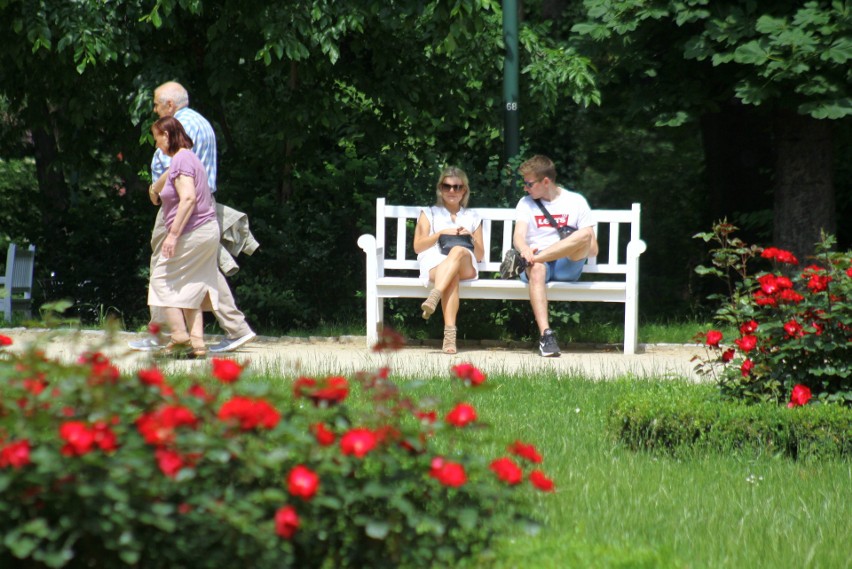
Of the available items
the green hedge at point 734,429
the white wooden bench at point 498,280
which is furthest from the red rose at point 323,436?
the white wooden bench at point 498,280

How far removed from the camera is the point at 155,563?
9.78ft

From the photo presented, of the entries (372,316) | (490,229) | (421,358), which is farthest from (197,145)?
(490,229)

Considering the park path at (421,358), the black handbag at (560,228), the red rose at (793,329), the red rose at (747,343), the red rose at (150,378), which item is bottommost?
the park path at (421,358)

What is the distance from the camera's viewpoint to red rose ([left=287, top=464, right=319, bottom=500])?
2816mm

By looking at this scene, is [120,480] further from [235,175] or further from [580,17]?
[580,17]

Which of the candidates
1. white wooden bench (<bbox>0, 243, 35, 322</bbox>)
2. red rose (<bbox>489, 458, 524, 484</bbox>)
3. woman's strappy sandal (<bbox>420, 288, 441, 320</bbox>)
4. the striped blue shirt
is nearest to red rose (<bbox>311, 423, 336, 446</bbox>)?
red rose (<bbox>489, 458, 524, 484</bbox>)

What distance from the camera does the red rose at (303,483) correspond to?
9.24 ft

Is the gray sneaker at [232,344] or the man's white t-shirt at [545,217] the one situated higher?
the man's white t-shirt at [545,217]

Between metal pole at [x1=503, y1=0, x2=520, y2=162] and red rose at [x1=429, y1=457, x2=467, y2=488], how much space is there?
785 centimetres

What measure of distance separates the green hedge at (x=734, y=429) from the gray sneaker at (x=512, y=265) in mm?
3795

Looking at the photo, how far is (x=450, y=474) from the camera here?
2.93m

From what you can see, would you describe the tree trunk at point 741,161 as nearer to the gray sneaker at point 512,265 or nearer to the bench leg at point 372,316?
the gray sneaker at point 512,265

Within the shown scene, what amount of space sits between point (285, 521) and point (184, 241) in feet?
19.4

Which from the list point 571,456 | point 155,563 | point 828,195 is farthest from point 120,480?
point 828,195
